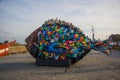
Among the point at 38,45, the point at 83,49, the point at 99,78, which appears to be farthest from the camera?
the point at 38,45

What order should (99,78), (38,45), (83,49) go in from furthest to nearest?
(38,45), (83,49), (99,78)

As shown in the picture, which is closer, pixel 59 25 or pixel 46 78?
pixel 46 78

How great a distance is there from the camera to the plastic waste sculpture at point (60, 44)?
10.2 m

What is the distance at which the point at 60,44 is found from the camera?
10516mm

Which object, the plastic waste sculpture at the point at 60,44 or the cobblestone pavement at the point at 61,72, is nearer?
the cobblestone pavement at the point at 61,72

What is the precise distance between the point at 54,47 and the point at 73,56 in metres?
1.43

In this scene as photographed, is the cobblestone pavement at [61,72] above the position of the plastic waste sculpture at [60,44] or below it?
below

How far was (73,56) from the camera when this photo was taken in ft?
33.6

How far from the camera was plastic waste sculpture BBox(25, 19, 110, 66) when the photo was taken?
33.6 feet

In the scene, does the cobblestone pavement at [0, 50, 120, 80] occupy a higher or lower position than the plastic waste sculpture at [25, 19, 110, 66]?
lower

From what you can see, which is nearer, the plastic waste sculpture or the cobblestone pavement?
the cobblestone pavement

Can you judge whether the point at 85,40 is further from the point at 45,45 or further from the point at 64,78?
the point at 64,78

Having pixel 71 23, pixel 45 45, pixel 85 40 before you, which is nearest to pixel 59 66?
pixel 45 45

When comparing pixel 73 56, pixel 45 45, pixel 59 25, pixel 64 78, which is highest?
pixel 59 25
